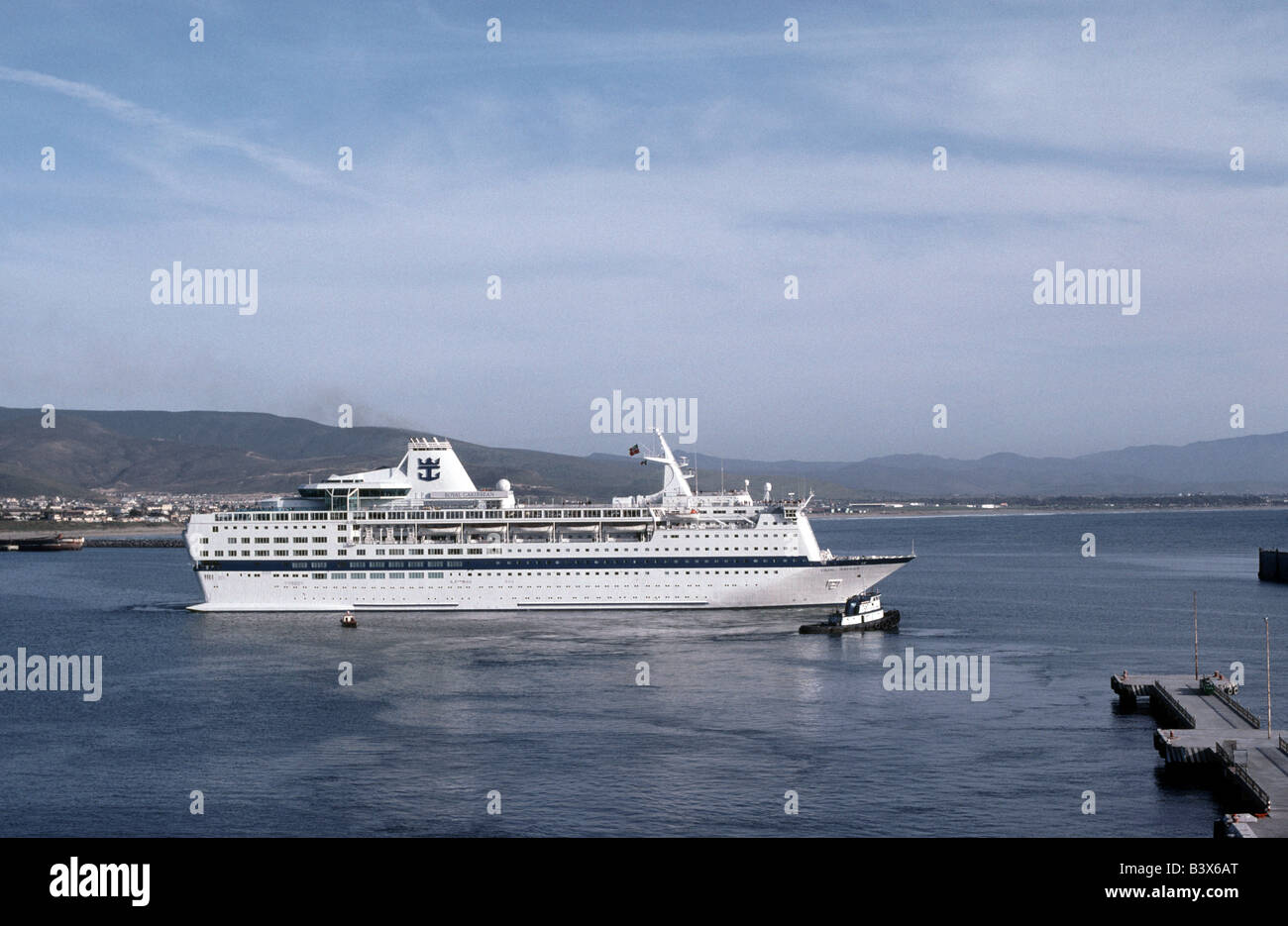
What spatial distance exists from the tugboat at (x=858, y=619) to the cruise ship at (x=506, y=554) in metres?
2.84

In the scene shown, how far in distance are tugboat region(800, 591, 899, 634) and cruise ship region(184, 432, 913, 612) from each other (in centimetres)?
284

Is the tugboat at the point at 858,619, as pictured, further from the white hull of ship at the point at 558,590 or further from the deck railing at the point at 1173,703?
the deck railing at the point at 1173,703

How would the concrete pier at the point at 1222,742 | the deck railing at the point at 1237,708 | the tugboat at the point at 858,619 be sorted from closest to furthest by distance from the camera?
the concrete pier at the point at 1222,742 → the deck railing at the point at 1237,708 → the tugboat at the point at 858,619

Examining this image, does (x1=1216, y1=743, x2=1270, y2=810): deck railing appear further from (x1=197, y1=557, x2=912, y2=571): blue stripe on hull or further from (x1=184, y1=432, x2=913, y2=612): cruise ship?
(x1=184, y1=432, x2=913, y2=612): cruise ship

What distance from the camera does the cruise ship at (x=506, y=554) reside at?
180 feet

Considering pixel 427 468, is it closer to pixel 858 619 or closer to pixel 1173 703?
pixel 858 619

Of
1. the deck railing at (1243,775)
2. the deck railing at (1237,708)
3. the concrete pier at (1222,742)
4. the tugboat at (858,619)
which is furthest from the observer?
the tugboat at (858,619)

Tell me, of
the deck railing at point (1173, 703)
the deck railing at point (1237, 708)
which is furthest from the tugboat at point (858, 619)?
the deck railing at point (1237, 708)

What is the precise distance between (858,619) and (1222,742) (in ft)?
79.1

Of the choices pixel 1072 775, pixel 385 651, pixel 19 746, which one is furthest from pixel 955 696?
pixel 19 746

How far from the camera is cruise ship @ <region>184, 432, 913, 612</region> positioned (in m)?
54.7

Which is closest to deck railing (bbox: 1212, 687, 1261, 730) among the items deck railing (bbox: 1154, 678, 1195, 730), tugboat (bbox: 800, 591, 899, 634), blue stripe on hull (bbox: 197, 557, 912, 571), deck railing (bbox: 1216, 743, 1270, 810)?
deck railing (bbox: 1154, 678, 1195, 730)
